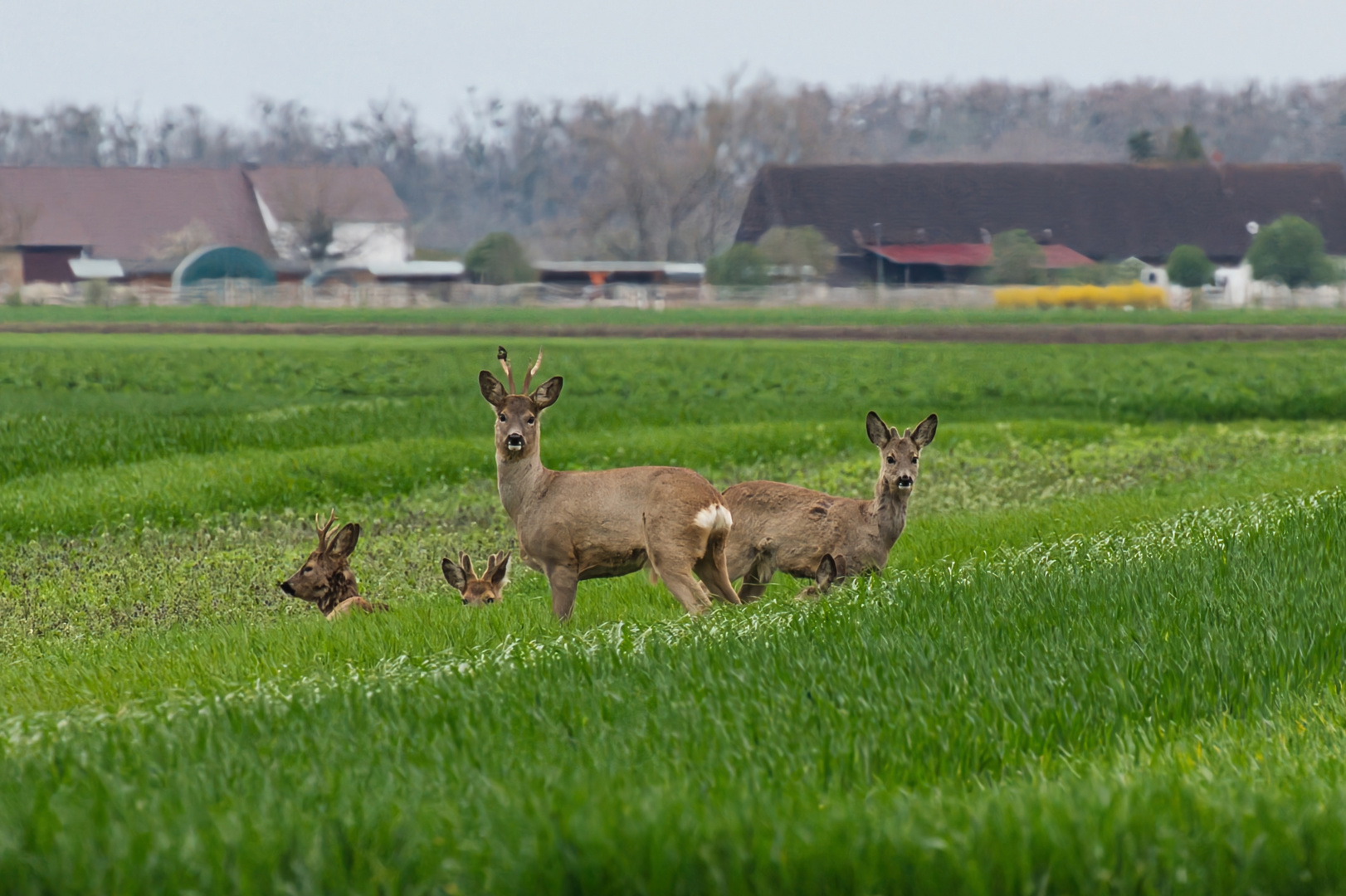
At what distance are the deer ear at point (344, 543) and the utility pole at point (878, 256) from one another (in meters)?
74.6

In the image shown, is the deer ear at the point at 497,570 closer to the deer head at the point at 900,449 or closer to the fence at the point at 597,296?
the deer head at the point at 900,449

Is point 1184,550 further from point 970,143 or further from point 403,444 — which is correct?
point 970,143

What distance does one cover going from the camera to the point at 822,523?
29.5 ft

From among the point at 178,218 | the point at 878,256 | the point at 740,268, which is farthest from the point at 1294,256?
the point at 178,218

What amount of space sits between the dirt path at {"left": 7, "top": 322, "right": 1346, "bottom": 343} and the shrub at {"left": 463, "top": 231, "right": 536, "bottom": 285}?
2076 cm

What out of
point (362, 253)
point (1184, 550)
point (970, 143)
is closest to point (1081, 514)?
point (1184, 550)

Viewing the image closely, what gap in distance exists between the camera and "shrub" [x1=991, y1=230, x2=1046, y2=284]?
7944 centimetres

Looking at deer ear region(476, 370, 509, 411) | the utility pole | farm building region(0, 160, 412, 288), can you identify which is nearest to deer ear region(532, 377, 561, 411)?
deer ear region(476, 370, 509, 411)

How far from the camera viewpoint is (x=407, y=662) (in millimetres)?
7008

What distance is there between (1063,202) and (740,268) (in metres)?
25.1

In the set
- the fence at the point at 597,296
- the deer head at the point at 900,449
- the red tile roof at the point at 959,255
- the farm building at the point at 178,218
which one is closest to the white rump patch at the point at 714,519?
the deer head at the point at 900,449

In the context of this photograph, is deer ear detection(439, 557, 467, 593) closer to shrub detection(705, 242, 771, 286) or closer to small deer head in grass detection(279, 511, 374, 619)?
small deer head in grass detection(279, 511, 374, 619)

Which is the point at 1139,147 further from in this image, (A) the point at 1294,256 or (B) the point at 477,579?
(B) the point at 477,579

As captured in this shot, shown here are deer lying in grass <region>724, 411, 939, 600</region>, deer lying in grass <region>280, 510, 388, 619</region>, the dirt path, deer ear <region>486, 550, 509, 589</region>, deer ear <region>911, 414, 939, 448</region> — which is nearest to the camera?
deer ear <region>911, 414, 939, 448</region>
